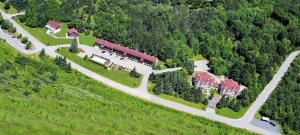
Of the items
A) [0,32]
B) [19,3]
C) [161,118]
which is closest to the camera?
[161,118]

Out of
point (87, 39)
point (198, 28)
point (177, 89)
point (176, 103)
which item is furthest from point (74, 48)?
point (198, 28)

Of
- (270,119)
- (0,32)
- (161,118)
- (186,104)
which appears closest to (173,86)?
(186,104)

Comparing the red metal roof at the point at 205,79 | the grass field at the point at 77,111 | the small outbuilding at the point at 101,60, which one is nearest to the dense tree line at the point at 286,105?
the grass field at the point at 77,111

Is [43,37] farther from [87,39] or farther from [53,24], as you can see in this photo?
[87,39]

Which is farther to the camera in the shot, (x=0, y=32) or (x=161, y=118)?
(x=0, y=32)

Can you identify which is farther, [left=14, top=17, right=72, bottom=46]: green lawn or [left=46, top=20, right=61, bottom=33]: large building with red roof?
[left=46, top=20, right=61, bottom=33]: large building with red roof

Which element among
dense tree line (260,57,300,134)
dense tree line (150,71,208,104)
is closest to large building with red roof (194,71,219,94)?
dense tree line (150,71,208,104)

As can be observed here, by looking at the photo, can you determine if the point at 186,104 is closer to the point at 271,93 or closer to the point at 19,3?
the point at 271,93

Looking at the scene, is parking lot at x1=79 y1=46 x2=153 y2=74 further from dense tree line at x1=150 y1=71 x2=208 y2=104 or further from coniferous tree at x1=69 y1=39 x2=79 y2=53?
dense tree line at x1=150 y1=71 x2=208 y2=104
